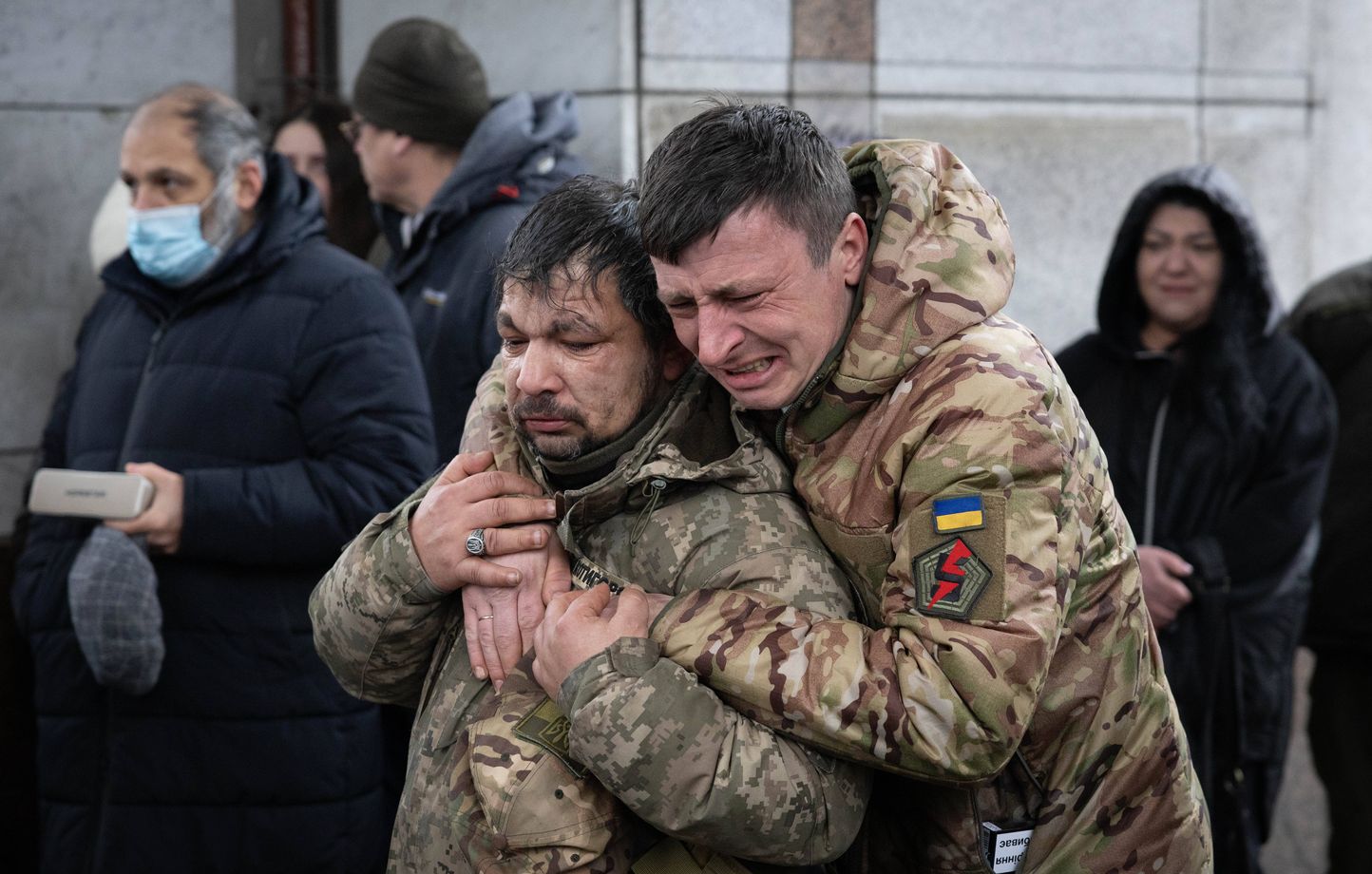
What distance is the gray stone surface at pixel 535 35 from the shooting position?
480cm

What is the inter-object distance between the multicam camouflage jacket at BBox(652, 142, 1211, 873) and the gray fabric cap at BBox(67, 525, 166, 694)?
5.72 feet

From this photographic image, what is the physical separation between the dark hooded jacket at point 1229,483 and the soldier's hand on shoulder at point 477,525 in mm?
2255

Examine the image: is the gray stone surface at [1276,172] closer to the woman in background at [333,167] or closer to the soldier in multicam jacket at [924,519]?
the woman in background at [333,167]

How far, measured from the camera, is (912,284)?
210 cm

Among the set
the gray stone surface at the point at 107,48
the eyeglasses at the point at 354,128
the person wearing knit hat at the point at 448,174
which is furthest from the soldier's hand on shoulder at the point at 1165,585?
the gray stone surface at the point at 107,48

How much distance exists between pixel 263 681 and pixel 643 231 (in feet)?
6.20

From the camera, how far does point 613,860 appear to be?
2082 millimetres

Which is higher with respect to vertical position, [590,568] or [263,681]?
[590,568]

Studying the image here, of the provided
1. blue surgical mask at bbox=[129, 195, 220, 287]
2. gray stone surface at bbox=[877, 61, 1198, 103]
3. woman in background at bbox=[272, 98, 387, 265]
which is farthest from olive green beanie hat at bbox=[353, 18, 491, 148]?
gray stone surface at bbox=[877, 61, 1198, 103]

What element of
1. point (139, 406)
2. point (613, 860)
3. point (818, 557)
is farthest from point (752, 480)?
point (139, 406)

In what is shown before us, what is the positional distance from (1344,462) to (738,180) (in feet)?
11.1

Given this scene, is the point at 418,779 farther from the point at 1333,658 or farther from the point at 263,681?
the point at 1333,658

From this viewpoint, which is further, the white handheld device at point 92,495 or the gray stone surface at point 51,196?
the gray stone surface at point 51,196

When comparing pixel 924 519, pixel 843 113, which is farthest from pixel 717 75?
pixel 924 519
